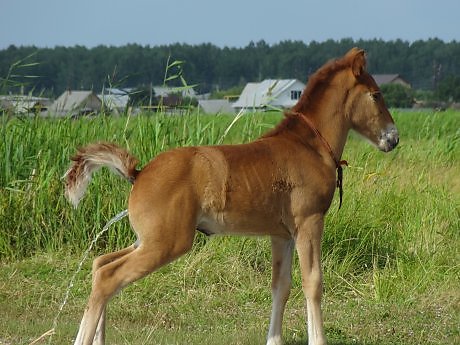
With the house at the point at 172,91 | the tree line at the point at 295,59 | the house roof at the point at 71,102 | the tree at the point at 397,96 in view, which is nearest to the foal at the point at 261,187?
the house at the point at 172,91

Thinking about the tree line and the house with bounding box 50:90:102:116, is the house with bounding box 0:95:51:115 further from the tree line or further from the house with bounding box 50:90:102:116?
the tree line

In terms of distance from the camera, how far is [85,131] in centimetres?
1080

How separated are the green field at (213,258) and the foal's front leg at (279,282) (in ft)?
1.34

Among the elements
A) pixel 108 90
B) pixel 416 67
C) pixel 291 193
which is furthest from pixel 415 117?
pixel 416 67

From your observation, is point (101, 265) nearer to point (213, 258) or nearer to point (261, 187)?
point (261, 187)

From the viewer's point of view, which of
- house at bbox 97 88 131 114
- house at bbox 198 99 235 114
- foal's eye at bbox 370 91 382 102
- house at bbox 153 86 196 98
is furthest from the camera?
house at bbox 198 99 235 114

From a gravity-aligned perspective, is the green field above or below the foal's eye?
below

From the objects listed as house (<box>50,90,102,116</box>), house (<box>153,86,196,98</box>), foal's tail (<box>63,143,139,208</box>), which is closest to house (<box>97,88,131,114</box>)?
house (<box>50,90,102,116</box>)

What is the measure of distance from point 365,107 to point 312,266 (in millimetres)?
1298

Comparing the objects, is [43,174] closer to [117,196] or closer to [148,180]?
[117,196]

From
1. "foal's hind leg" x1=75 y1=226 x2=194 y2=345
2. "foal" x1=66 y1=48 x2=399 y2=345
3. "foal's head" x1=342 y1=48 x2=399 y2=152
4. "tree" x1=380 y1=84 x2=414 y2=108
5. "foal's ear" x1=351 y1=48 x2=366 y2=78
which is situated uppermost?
"foal's ear" x1=351 y1=48 x2=366 y2=78

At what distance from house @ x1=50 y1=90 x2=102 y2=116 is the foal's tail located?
194 inches

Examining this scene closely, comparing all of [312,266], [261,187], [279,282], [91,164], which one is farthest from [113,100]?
[312,266]

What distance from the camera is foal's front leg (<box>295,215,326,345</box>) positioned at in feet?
20.7
